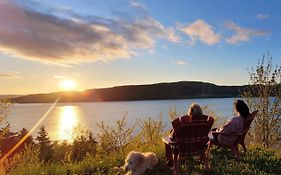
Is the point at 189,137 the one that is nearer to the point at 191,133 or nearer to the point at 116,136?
the point at 191,133

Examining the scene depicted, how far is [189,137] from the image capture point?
684 centimetres

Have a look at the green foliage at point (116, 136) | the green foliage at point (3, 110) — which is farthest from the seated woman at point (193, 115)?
the green foliage at point (3, 110)

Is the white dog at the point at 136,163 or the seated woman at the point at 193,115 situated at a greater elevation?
the seated woman at the point at 193,115

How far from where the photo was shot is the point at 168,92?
3533 inches

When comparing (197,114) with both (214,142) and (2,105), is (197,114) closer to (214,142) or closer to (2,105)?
(214,142)

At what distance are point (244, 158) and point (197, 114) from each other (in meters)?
2.31

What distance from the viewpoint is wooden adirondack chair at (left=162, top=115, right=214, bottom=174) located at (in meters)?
6.73

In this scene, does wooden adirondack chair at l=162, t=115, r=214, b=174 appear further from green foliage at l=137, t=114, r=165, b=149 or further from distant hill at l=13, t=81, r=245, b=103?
distant hill at l=13, t=81, r=245, b=103

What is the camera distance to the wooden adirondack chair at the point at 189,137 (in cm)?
673

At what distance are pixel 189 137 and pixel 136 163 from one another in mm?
1222

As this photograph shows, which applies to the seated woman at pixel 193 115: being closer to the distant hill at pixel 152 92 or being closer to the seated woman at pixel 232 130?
the seated woman at pixel 232 130

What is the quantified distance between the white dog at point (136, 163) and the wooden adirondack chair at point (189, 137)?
598mm

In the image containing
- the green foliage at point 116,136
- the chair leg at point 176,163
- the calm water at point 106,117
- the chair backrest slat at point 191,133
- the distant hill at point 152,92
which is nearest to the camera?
the chair backrest slat at point 191,133

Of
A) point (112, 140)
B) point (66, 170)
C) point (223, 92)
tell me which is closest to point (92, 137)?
→ point (112, 140)
